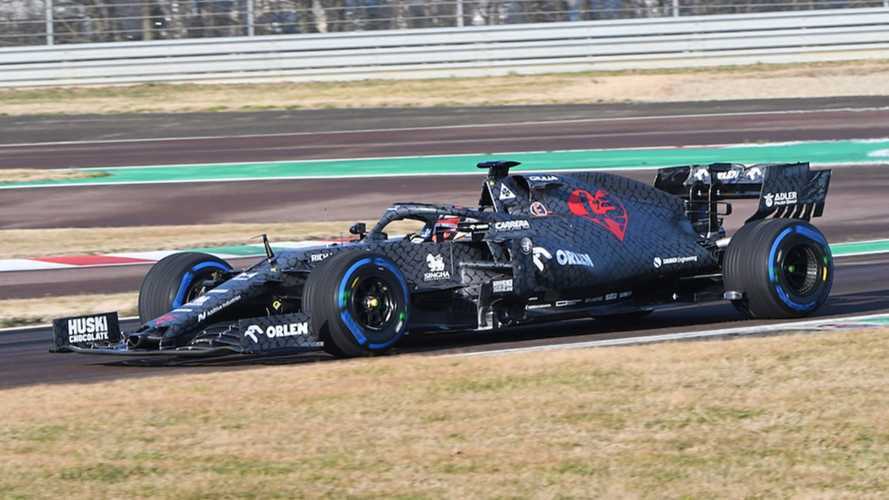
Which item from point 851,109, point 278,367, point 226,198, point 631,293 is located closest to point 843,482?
point 278,367

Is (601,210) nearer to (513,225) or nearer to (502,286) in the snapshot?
(513,225)

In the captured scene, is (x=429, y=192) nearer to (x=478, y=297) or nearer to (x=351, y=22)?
(x=478, y=297)

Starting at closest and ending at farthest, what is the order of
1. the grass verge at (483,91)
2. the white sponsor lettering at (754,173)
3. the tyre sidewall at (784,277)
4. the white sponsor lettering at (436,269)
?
the white sponsor lettering at (436,269) → the tyre sidewall at (784,277) → the white sponsor lettering at (754,173) → the grass verge at (483,91)

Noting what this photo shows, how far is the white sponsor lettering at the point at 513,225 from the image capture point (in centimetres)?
→ 1052

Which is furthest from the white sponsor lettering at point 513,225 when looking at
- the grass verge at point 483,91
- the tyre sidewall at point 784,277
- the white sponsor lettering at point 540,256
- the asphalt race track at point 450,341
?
the grass verge at point 483,91

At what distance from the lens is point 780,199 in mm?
11617

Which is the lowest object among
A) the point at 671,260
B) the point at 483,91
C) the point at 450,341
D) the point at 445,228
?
the point at 450,341

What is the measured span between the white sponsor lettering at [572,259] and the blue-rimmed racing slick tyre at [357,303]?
4.21ft

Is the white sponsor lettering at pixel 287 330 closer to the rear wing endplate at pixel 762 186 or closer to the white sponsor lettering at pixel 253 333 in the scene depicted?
the white sponsor lettering at pixel 253 333

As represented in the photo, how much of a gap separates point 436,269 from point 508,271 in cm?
50

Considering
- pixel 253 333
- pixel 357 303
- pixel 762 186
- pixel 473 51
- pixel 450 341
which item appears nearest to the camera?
pixel 253 333

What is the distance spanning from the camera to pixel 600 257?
10750 mm

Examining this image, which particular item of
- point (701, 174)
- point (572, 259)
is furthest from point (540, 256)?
point (701, 174)

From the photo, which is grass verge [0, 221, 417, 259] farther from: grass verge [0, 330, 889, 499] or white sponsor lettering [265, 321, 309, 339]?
grass verge [0, 330, 889, 499]
